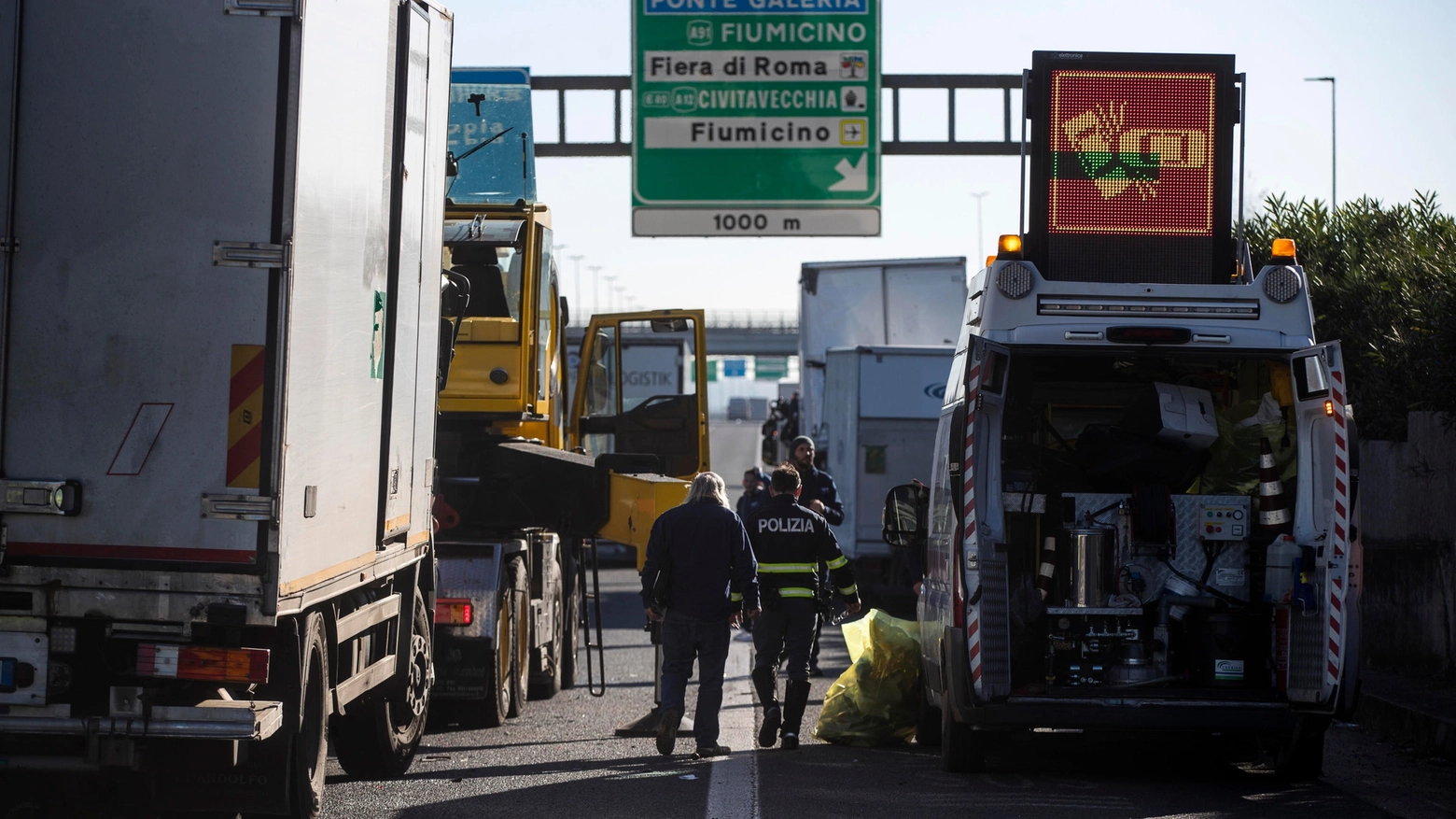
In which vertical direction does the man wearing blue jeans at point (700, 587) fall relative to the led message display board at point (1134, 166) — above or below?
below

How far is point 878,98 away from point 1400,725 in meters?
7.18

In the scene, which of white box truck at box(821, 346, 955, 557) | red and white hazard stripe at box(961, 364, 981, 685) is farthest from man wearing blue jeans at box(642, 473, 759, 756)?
white box truck at box(821, 346, 955, 557)

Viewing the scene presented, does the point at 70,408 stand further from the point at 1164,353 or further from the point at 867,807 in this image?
the point at 1164,353

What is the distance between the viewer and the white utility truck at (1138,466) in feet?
28.2

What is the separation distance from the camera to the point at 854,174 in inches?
611

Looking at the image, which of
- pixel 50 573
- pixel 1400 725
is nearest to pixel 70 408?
pixel 50 573

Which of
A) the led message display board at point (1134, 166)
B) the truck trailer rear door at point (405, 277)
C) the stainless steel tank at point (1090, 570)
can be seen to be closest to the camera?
the truck trailer rear door at point (405, 277)

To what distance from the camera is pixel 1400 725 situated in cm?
1073

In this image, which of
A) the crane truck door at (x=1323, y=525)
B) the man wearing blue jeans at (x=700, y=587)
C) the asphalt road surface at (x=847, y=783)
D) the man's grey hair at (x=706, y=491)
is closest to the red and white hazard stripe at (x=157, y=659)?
the asphalt road surface at (x=847, y=783)

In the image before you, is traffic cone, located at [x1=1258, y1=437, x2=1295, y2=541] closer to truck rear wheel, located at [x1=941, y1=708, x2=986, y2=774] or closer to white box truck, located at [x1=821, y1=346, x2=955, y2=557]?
truck rear wheel, located at [x1=941, y1=708, x2=986, y2=774]

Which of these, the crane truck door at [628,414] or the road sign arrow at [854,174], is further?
the road sign arrow at [854,174]

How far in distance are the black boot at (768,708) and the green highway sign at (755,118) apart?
595cm

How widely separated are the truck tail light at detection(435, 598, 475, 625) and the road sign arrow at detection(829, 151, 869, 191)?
20.6 feet

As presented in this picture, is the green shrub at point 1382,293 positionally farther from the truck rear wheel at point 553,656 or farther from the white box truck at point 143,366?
the white box truck at point 143,366
